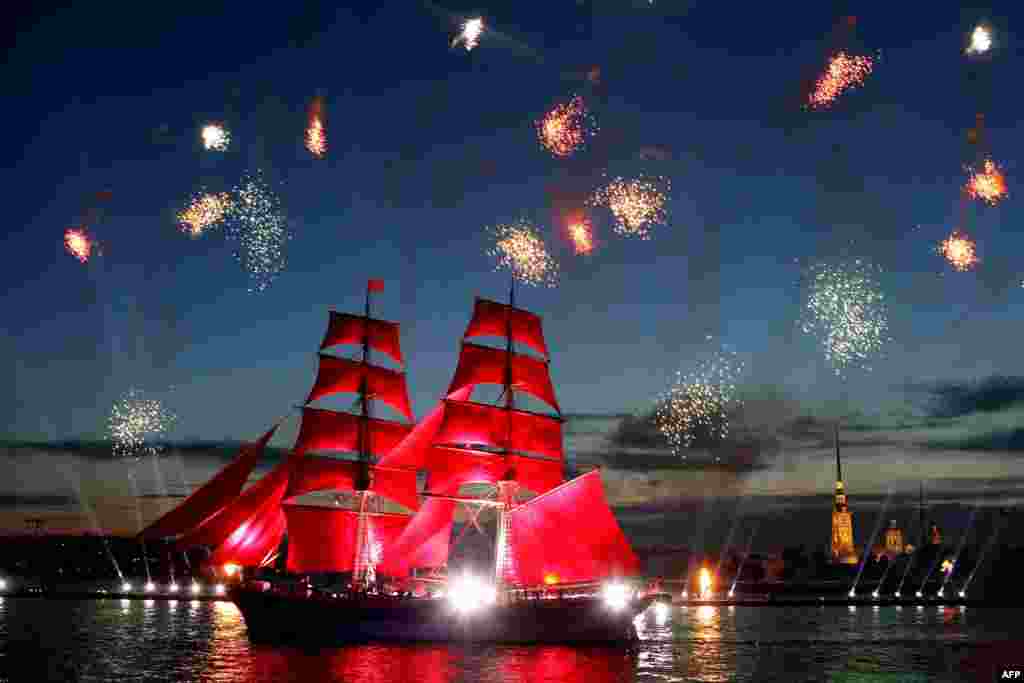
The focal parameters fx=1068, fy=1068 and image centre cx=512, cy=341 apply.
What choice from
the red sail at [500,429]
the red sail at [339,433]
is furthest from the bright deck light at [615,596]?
the red sail at [339,433]

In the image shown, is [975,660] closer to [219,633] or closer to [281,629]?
[281,629]

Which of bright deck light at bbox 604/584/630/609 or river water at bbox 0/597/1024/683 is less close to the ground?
bright deck light at bbox 604/584/630/609

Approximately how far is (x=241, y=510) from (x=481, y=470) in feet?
60.1

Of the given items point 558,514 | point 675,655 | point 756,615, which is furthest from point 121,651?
point 756,615

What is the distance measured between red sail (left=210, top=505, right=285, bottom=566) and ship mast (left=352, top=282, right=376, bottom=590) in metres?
6.39

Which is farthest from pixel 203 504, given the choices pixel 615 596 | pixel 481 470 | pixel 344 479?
pixel 615 596

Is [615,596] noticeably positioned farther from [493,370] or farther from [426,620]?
[493,370]

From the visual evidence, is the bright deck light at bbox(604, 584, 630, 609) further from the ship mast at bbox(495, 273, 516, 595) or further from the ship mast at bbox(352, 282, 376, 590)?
the ship mast at bbox(352, 282, 376, 590)

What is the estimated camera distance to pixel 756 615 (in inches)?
5123

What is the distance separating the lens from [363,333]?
293 ft

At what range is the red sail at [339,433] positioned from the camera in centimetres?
8506

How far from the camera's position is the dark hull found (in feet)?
240

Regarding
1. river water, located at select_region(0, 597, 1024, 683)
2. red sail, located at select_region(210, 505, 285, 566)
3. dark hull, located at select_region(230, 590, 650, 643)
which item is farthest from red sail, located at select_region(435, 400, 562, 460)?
river water, located at select_region(0, 597, 1024, 683)

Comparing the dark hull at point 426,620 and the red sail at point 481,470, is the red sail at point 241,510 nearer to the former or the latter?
the dark hull at point 426,620
